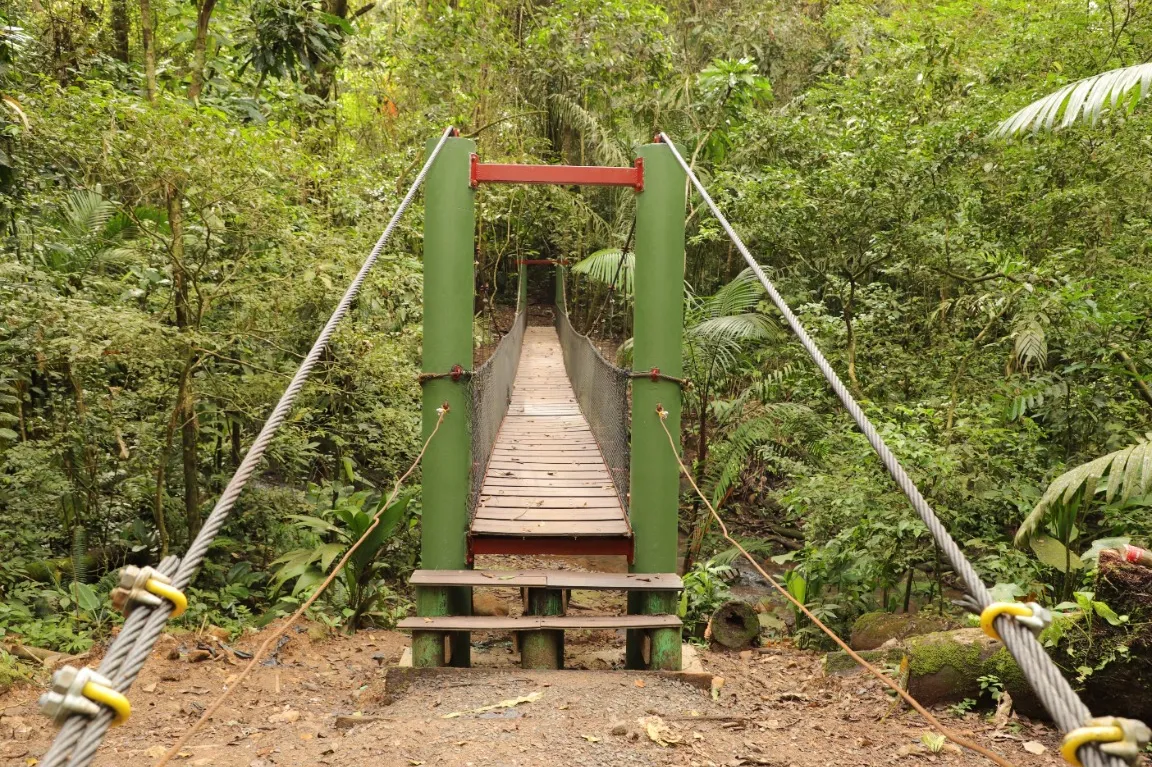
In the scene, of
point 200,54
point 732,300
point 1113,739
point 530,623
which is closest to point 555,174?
point 530,623

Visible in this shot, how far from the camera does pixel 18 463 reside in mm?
3734

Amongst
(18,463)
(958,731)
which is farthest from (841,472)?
(18,463)

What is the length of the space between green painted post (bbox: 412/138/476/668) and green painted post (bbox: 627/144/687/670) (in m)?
0.62

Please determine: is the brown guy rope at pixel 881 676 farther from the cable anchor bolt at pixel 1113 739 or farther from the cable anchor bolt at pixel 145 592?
the cable anchor bolt at pixel 145 592

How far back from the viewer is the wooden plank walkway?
2812 mm

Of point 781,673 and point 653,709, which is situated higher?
point 653,709

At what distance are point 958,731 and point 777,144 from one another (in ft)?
15.6

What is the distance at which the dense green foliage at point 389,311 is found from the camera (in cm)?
349

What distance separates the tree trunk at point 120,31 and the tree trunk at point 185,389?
10.3ft

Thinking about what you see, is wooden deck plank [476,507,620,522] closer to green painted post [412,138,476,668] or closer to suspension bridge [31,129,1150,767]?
suspension bridge [31,129,1150,767]

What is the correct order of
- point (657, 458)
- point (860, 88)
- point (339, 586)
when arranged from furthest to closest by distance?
point (860, 88), point (339, 586), point (657, 458)

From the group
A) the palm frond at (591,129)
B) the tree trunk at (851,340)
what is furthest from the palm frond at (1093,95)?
the palm frond at (591,129)

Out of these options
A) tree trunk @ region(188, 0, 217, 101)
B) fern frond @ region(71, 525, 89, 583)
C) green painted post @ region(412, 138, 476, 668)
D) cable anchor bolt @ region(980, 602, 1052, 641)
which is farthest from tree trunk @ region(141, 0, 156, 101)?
cable anchor bolt @ region(980, 602, 1052, 641)

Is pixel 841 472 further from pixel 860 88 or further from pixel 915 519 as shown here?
pixel 860 88
